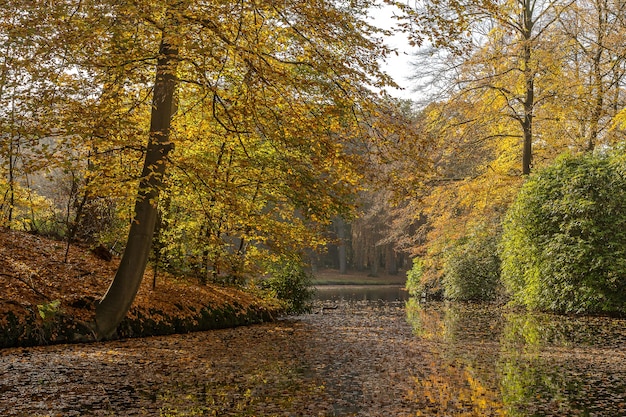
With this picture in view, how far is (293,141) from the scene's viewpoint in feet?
34.2

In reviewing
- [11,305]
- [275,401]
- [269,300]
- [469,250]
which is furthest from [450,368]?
[469,250]

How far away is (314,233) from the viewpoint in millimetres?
15164

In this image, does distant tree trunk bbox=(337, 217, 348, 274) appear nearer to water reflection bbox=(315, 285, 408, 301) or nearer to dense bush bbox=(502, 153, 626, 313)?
water reflection bbox=(315, 285, 408, 301)

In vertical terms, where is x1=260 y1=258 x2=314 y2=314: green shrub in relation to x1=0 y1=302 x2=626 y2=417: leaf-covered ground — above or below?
above

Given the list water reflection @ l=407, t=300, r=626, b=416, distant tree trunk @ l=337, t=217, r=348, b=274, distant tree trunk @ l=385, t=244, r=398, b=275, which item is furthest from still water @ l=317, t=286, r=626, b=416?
distant tree trunk @ l=337, t=217, r=348, b=274

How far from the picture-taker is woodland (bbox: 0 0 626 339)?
8.40 m

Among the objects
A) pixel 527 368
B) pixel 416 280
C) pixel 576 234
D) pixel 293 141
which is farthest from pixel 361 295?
pixel 527 368

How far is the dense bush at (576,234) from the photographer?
15180 mm

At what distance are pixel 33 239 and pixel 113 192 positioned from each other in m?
4.95

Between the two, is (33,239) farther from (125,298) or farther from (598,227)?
(598,227)

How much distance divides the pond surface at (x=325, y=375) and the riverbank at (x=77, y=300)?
0.44 meters

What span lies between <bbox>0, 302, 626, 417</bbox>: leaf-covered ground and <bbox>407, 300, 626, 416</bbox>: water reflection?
Result: 0.02 meters

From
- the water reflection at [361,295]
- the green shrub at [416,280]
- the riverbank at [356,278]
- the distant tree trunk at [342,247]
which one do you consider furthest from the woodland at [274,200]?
the distant tree trunk at [342,247]

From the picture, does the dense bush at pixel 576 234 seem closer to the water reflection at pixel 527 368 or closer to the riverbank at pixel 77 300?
the water reflection at pixel 527 368
